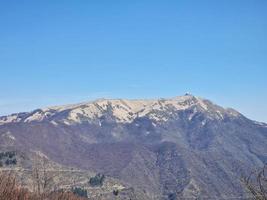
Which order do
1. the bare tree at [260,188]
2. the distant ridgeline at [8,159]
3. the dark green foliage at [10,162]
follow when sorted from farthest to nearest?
the dark green foliage at [10,162] < the distant ridgeline at [8,159] < the bare tree at [260,188]

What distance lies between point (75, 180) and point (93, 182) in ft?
22.8

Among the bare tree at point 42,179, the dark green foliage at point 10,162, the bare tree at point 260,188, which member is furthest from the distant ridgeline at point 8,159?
the bare tree at point 260,188

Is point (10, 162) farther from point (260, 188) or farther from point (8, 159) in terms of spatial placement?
point (260, 188)

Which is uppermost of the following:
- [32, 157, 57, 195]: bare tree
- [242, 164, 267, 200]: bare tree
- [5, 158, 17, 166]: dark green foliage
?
[242, 164, 267, 200]: bare tree

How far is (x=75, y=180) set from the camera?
193 meters

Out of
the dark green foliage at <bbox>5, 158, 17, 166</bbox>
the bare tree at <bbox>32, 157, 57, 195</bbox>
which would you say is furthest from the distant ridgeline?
the bare tree at <bbox>32, 157, 57, 195</bbox>

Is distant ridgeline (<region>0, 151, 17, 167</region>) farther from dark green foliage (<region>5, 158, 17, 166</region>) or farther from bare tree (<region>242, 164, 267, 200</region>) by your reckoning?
bare tree (<region>242, 164, 267, 200</region>)

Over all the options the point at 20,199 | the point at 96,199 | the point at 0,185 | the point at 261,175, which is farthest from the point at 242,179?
the point at 96,199

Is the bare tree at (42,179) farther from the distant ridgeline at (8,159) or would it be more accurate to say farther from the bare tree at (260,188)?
the distant ridgeline at (8,159)

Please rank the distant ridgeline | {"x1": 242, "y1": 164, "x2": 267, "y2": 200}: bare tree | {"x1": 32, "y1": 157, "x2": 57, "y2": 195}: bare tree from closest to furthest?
{"x1": 242, "y1": 164, "x2": 267, "y2": 200}: bare tree → {"x1": 32, "y1": 157, "x2": 57, "y2": 195}: bare tree → the distant ridgeline

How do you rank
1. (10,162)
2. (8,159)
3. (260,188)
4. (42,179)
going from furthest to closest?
(8,159), (10,162), (42,179), (260,188)

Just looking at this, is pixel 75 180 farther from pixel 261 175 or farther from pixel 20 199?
pixel 261 175

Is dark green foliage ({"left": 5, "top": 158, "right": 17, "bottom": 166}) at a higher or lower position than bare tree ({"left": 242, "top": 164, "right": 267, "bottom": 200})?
lower

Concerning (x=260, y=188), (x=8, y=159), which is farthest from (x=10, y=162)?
(x=260, y=188)
